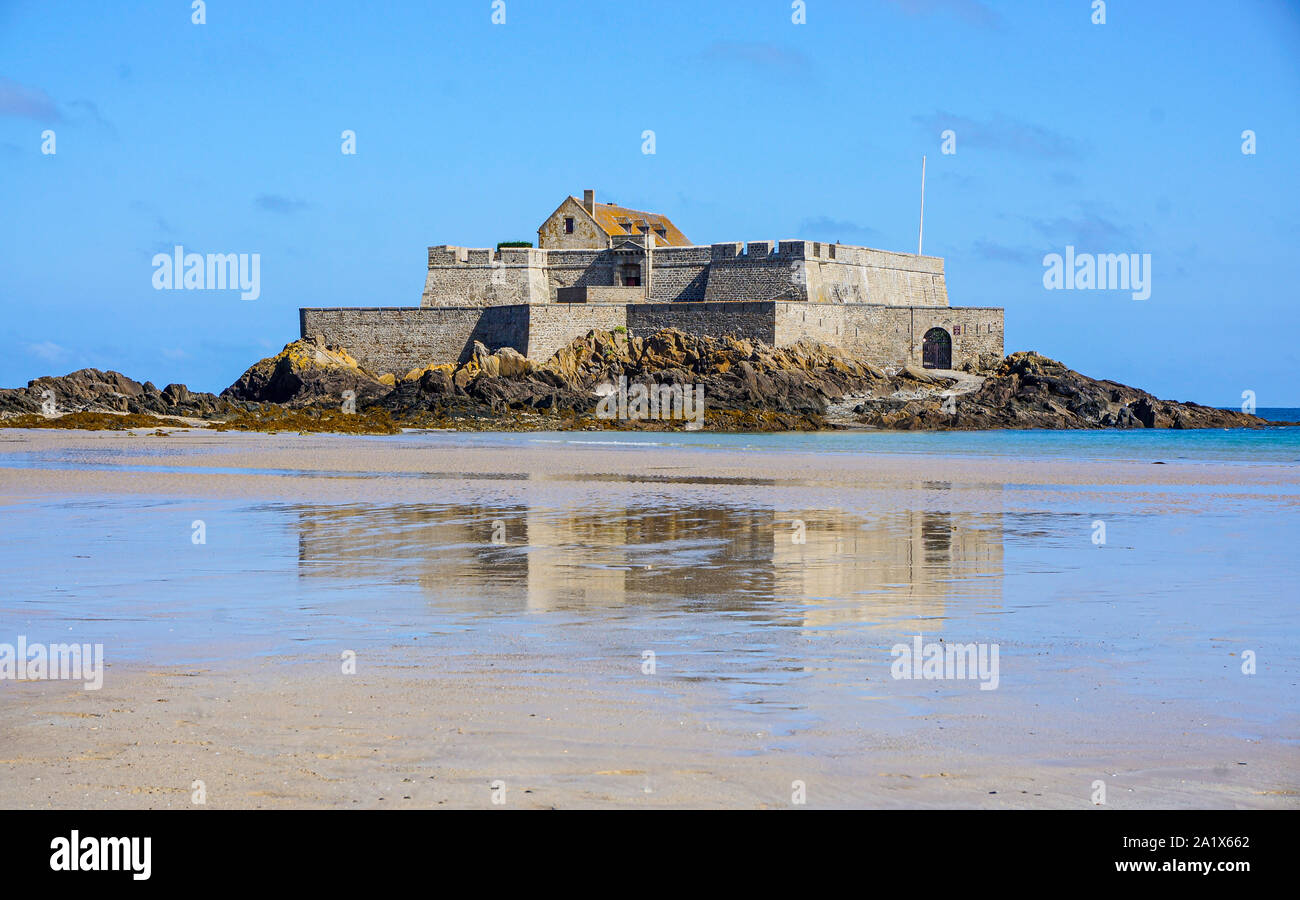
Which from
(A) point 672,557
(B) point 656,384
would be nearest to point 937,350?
(B) point 656,384

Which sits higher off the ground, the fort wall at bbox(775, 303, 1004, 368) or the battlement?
the battlement

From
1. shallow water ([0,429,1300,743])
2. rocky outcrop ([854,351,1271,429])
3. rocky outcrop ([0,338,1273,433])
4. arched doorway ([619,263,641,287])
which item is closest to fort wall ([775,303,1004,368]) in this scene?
rocky outcrop ([0,338,1273,433])

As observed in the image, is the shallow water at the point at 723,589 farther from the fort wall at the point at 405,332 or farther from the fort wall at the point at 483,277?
the fort wall at the point at 483,277

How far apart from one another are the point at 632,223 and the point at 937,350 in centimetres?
1383

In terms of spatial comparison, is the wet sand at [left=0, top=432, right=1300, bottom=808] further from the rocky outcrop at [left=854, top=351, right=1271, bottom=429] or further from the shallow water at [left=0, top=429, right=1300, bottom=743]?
the rocky outcrop at [left=854, top=351, right=1271, bottom=429]

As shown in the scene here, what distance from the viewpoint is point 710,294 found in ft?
152

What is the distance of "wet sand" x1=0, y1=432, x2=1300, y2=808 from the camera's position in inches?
153

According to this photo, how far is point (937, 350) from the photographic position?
159ft

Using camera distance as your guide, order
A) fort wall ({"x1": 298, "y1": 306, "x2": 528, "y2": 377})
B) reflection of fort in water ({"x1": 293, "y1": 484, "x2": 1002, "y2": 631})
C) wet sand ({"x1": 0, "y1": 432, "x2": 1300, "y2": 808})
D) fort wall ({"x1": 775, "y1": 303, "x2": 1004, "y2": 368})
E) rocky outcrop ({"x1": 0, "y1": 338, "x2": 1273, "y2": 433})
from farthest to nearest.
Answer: fort wall ({"x1": 298, "y1": 306, "x2": 528, "y2": 377}), fort wall ({"x1": 775, "y1": 303, "x2": 1004, "y2": 368}), rocky outcrop ({"x1": 0, "y1": 338, "x2": 1273, "y2": 433}), reflection of fort in water ({"x1": 293, "y1": 484, "x2": 1002, "y2": 631}), wet sand ({"x1": 0, "y1": 432, "x2": 1300, "y2": 808})


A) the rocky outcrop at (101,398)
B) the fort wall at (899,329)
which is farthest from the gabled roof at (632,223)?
the rocky outcrop at (101,398)

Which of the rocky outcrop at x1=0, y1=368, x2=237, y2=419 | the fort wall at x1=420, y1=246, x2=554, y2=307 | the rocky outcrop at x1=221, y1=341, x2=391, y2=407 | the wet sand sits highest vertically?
the fort wall at x1=420, y1=246, x2=554, y2=307

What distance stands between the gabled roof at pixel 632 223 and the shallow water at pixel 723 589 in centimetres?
3782

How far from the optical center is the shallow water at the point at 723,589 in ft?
17.8

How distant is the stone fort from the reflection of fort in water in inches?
1279
